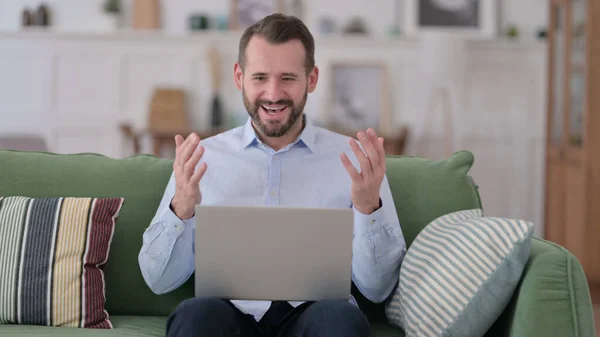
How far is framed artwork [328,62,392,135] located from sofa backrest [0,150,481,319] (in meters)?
3.35

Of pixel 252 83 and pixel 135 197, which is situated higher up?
pixel 252 83

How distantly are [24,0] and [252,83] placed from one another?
4.10 metres

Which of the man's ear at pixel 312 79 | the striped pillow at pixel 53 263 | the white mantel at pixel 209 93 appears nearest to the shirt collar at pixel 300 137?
the man's ear at pixel 312 79

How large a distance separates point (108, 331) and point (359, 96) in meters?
3.92

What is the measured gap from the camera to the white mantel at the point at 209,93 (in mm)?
5348

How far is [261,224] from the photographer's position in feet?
4.94

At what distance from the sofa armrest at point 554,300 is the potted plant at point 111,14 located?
4.42 meters

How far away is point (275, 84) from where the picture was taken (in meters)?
1.90

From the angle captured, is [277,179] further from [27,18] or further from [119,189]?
[27,18]

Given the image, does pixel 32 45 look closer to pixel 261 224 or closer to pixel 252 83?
pixel 252 83

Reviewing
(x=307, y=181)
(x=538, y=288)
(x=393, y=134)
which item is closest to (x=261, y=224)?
(x=307, y=181)

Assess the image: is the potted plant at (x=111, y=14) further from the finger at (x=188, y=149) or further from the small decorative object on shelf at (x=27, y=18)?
the finger at (x=188, y=149)

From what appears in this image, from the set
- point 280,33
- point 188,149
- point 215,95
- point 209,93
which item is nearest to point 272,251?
point 188,149

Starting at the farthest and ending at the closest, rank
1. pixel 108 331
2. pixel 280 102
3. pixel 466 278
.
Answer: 1. pixel 280 102
2. pixel 108 331
3. pixel 466 278
